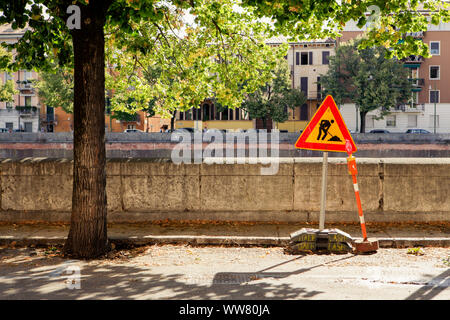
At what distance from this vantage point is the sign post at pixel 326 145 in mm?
7199

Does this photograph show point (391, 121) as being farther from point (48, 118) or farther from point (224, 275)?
point (224, 275)

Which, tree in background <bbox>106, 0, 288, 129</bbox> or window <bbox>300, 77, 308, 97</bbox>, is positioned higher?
window <bbox>300, 77, 308, 97</bbox>

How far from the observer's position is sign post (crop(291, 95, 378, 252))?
720cm

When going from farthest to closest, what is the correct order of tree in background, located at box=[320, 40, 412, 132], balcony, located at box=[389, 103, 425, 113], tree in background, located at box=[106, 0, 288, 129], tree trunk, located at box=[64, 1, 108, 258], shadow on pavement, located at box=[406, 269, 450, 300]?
balcony, located at box=[389, 103, 425, 113]
tree in background, located at box=[320, 40, 412, 132]
tree in background, located at box=[106, 0, 288, 129]
tree trunk, located at box=[64, 1, 108, 258]
shadow on pavement, located at box=[406, 269, 450, 300]

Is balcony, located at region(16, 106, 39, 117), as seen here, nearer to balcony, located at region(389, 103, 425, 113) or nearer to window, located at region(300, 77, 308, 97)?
window, located at region(300, 77, 308, 97)

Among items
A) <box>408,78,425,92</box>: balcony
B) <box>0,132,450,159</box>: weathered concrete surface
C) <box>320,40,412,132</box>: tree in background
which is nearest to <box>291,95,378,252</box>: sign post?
<box>0,132,450,159</box>: weathered concrete surface

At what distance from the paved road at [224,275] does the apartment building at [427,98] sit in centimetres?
5483

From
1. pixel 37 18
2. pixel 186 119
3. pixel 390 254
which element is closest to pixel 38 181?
pixel 37 18

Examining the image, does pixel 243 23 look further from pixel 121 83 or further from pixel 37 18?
pixel 37 18

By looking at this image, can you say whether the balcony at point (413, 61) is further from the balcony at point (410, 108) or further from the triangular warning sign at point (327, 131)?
the triangular warning sign at point (327, 131)

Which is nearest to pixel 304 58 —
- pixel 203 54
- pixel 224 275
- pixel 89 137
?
pixel 203 54

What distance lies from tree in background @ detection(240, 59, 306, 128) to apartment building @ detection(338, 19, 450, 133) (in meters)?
8.48

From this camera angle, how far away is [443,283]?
5.43 meters
